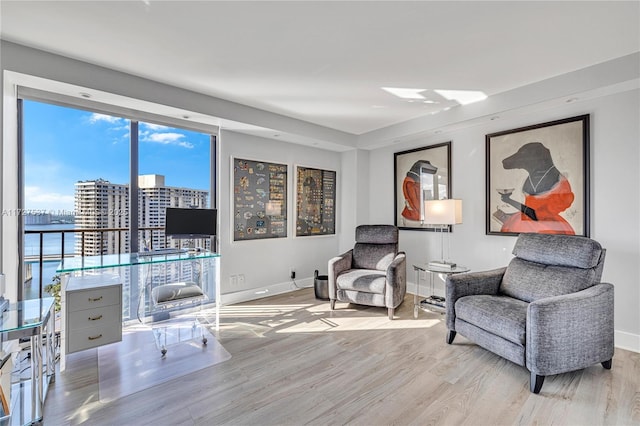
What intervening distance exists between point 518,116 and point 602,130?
2.35 feet

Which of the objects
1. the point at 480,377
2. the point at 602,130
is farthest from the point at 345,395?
the point at 602,130

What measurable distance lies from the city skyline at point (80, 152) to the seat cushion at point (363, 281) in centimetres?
222

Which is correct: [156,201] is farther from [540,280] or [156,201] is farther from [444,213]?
[540,280]

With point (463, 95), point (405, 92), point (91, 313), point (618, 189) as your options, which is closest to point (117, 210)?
point (91, 313)

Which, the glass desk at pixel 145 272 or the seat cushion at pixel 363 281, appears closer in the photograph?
the glass desk at pixel 145 272

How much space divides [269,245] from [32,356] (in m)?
2.75

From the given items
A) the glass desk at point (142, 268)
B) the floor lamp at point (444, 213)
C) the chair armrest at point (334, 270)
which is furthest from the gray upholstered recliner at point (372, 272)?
the glass desk at point (142, 268)

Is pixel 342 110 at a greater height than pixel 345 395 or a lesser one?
greater

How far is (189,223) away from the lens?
3078 mm

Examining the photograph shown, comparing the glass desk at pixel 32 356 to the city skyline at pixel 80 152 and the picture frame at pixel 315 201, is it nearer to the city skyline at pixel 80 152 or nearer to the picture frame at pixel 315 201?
the city skyline at pixel 80 152

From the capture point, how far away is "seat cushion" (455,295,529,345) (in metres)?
2.14

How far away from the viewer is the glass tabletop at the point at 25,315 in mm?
1718

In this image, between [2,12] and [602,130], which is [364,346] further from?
[2,12]

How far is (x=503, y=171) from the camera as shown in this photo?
3.39m
